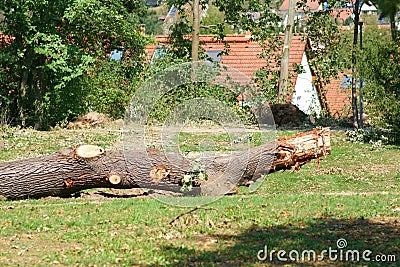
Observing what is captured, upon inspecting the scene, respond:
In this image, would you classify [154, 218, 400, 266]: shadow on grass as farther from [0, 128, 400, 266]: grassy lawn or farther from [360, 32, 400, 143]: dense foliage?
[360, 32, 400, 143]: dense foliage

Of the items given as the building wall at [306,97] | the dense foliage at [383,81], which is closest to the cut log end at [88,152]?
the dense foliage at [383,81]

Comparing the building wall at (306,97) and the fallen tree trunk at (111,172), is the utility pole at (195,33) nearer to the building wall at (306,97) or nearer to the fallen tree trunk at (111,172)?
the building wall at (306,97)

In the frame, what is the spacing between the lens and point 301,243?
298 inches

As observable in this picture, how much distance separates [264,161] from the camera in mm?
11156

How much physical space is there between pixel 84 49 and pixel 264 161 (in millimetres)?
13151

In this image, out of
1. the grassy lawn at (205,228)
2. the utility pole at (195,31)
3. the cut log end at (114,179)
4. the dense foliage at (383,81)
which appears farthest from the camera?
the utility pole at (195,31)

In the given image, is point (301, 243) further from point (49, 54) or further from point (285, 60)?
point (285, 60)

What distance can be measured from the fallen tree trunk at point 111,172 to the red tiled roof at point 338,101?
17.1 m

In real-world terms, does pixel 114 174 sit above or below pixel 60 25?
below

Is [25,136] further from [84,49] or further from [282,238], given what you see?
[282,238]

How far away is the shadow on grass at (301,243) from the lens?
6.91 meters

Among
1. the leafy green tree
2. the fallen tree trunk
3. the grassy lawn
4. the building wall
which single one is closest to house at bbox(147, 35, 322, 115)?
the building wall

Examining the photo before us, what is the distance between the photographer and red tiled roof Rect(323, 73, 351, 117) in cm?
2778

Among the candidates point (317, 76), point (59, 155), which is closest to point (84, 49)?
point (317, 76)
